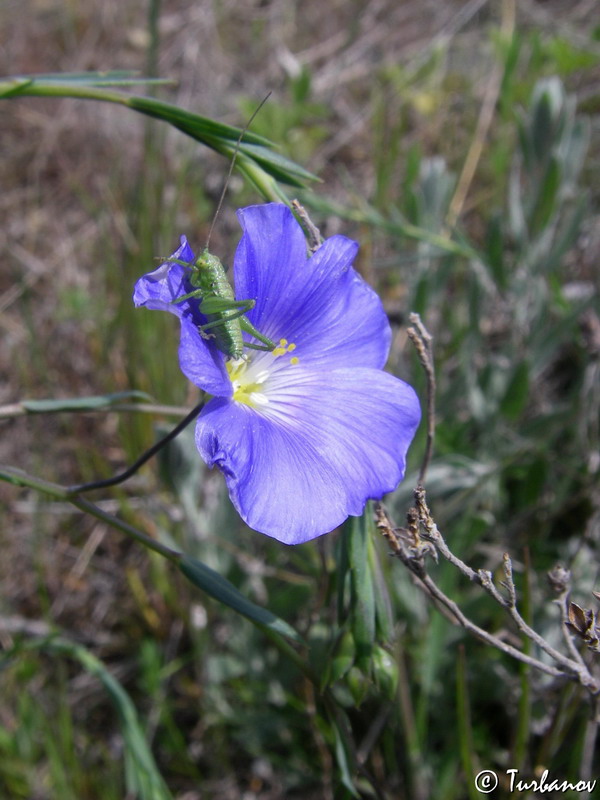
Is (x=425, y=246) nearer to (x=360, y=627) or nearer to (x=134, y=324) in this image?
(x=134, y=324)

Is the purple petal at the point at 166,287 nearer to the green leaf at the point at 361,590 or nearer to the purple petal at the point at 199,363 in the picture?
the purple petal at the point at 199,363

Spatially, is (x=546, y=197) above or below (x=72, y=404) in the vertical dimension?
above

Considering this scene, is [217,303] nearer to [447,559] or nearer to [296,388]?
[296,388]

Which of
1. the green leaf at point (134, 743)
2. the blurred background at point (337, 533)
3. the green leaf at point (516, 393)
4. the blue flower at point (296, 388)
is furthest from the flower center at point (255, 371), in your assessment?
the green leaf at point (516, 393)

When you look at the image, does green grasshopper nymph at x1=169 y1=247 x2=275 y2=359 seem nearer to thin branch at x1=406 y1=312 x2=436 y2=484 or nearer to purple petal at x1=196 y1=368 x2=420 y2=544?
purple petal at x1=196 y1=368 x2=420 y2=544

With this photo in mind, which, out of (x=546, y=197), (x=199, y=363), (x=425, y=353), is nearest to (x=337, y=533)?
(x=425, y=353)

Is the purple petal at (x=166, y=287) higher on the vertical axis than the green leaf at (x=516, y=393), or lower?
higher

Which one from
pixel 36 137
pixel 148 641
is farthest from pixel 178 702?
pixel 36 137
